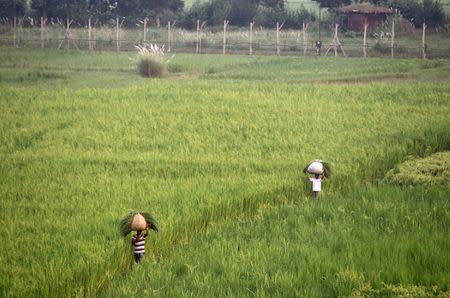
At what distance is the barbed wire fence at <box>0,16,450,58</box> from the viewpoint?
27.0 meters

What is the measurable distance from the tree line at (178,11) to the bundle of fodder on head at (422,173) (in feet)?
101

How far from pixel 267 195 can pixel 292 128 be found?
392cm

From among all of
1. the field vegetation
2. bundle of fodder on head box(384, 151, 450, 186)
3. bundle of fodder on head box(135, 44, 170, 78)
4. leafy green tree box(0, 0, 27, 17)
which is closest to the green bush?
bundle of fodder on head box(135, 44, 170, 78)

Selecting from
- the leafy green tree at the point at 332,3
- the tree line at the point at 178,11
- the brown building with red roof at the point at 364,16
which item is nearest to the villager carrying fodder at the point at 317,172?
the brown building with red roof at the point at 364,16

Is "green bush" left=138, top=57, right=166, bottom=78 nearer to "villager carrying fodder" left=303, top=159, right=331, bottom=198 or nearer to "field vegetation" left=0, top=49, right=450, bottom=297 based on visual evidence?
"field vegetation" left=0, top=49, right=450, bottom=297

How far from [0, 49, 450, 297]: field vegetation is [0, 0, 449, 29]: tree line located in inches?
963

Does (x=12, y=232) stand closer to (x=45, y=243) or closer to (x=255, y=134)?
(x=45, y=243)

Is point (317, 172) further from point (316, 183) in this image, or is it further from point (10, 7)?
point (10, 7)

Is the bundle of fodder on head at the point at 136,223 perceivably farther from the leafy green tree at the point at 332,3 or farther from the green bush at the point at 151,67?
the leafy green tree at the point at 332,3

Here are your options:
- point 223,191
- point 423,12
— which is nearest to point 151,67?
point 223,191

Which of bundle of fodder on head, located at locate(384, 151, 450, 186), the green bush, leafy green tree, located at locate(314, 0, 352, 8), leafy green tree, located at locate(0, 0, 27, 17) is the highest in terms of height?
leafy green tree, located at locate(314, 0, 352, 8)

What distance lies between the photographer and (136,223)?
202 inches

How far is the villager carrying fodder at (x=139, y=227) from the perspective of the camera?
5.14 m

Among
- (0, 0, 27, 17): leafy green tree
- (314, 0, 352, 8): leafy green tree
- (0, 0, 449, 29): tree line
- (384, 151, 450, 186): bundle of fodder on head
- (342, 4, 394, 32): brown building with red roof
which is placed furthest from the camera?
(314, 0, 352, 8): leafy green tree
